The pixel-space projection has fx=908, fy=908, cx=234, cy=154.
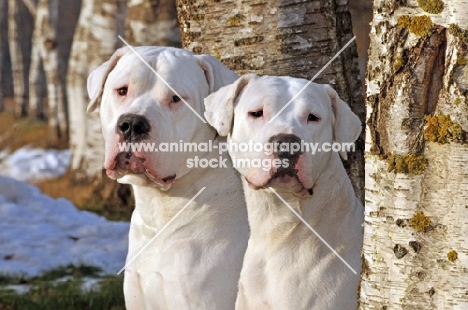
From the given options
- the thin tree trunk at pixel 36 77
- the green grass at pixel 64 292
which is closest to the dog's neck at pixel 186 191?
the green grass at pixel 64 292

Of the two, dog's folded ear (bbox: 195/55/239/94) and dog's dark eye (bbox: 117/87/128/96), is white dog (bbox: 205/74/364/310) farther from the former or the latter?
dog's dark eye (bbox: 117/87/128/96)

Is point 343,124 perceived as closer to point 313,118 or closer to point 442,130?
point 313,118

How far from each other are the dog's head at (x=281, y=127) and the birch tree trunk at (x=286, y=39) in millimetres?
1506

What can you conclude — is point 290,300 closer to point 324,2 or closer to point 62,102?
point 324,2

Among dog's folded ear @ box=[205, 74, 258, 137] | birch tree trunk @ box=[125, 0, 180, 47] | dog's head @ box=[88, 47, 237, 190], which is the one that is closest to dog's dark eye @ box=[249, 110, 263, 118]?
dog's folded ear @ box=[205, 74, 258, 137]

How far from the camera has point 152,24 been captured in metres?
12.1

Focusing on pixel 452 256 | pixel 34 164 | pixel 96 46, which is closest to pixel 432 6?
pixel 452 256

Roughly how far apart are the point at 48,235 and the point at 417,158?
6.83 metres

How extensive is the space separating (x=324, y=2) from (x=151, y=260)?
7.57ft

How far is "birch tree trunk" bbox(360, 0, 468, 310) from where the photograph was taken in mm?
3668

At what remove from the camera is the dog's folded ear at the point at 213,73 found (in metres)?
5.12

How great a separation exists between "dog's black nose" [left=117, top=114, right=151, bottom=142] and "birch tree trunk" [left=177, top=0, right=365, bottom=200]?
166 centimetres

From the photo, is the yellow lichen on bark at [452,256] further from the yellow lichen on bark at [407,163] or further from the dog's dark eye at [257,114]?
the dog's dark eye at [257,114]

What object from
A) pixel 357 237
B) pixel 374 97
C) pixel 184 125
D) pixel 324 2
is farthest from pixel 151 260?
pixel 324 2
